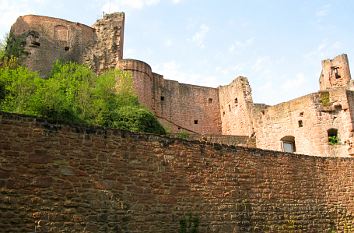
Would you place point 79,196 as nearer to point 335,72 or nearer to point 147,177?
point 147,177

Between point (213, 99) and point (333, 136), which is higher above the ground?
point (213, 99)

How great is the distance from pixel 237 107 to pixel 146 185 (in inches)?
887

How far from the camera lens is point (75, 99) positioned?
66.2 ft

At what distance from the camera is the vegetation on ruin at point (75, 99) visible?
1730cm

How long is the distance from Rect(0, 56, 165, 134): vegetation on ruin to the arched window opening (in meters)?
7.72

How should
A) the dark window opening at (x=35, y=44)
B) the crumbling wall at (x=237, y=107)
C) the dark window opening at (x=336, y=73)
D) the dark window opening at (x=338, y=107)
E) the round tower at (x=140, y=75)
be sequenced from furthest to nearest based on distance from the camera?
the dark window opening at (x=336, y=73)
the crumbling wall at (x=237, y=107)
the dark window opening at (x=35, y=44)
the round tower at (x=140, y=75)
the dark window opening at (x=338, y=107)

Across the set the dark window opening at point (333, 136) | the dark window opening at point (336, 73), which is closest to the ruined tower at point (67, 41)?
the dark window opening at point (333, 136)

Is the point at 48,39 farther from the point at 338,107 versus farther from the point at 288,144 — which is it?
the point at 338,107

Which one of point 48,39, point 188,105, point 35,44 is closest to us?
point 35,44

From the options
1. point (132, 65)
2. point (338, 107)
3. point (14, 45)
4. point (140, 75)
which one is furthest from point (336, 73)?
point (14, 45)

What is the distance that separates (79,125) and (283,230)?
6.55 meters

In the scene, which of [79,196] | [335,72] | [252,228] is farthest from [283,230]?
[335,72]

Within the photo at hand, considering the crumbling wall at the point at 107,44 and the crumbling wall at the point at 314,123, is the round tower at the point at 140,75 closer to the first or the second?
the crumbling wall at the point at 107,44

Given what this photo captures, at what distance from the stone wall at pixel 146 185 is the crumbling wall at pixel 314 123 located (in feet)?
30.0
